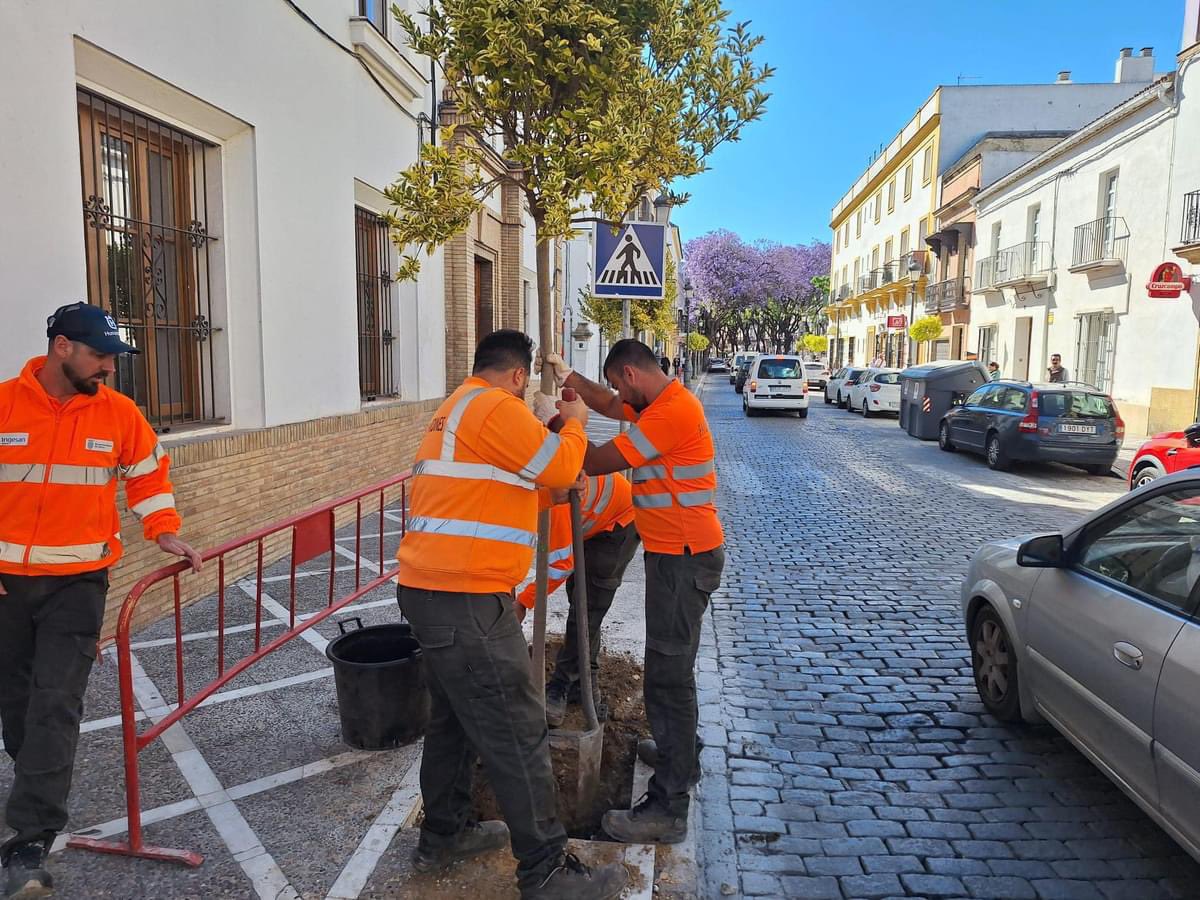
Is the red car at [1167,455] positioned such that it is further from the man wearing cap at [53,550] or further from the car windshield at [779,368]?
the car windshield at [779,368]

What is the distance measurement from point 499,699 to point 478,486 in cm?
68

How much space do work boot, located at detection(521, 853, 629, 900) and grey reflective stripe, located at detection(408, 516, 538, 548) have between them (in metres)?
1.09

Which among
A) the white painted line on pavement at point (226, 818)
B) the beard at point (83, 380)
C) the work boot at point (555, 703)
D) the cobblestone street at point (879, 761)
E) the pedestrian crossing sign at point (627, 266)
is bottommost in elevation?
the cobblestone street at point (879, 761)

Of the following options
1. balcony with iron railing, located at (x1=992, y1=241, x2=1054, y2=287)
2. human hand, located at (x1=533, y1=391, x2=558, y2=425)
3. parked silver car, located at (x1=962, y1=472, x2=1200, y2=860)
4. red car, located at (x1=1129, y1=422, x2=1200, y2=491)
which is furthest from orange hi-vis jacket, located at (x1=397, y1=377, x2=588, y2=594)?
balcony with iron railing, located at (x1=992, y1=241, x2=1054, y2=287)

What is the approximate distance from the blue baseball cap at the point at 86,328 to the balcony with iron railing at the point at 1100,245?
22524 mm

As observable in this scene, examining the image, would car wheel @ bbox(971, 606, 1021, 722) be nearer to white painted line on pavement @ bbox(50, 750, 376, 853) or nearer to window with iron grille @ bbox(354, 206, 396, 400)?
white painted line on pavement @ bbox(50, 750, 376, 853)

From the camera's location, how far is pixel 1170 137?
18766mm

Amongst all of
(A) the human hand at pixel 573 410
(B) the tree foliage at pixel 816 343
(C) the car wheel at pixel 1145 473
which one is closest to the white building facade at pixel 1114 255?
(C) the car wheel at pixel 1145 473

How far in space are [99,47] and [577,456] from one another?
14.6ft

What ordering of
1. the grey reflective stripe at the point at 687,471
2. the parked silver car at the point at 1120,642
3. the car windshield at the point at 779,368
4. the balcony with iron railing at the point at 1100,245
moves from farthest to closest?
the car windshield at the point at 779,368
the balcony with iron railing at the point at 1100,245
the grey reflective stripe at the point at 687,471
the parked silver car at the point at 1120,642

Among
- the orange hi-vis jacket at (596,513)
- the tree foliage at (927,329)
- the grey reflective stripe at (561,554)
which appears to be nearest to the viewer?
the orange hi-vis jacket at (596,513)

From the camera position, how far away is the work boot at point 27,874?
2861 mm

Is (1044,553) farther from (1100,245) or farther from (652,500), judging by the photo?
(1100,245)

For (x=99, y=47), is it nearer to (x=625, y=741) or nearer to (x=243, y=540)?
(x=243, y=540)
